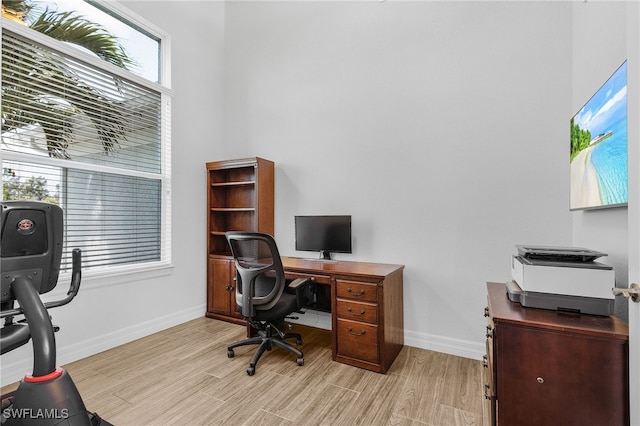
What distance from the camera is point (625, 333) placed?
1104 millimetres

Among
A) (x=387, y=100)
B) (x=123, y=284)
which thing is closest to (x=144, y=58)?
(x=123, y=284)

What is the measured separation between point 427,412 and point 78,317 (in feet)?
9.09

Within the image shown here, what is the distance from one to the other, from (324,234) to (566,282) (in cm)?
193

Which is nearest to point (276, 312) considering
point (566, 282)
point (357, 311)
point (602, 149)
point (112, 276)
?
point (357, 311)

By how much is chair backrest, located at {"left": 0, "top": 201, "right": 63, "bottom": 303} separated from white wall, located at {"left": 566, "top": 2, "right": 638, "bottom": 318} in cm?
250

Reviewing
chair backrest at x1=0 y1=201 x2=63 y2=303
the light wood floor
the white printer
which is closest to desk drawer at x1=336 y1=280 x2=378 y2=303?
the light wood floor

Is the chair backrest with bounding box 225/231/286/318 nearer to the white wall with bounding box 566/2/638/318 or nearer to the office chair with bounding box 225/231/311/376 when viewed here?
the office chair with bounding box 225/231/311/376

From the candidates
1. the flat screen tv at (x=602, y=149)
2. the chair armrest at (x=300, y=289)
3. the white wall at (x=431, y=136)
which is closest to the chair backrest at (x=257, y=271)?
the chair armrest at (x=300, y=289)

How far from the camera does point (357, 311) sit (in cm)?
230

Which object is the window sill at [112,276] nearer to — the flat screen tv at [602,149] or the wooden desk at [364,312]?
the wooden desk at [364,312]

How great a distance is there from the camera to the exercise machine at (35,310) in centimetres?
98

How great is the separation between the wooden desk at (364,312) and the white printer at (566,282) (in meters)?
0.98

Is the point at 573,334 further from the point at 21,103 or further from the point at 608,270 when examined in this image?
the point at 21,103

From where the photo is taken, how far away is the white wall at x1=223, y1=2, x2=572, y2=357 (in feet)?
7.36
